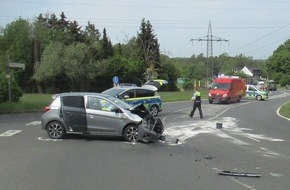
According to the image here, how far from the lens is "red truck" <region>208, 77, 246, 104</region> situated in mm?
43719

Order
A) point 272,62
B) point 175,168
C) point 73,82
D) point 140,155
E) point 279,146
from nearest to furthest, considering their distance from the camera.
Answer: point 175,168, point 140,155, point 279,146, point 73,82, point 272,62

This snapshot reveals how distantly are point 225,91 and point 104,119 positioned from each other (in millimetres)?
30350

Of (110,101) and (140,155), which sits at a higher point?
A: (110,101)

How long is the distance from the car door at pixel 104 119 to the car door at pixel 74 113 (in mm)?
205

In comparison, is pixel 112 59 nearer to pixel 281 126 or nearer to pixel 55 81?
pixel 55 81

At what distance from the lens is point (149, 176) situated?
30.2 ft

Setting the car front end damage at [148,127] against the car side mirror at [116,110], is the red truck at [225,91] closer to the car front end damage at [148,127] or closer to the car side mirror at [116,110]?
the car front end damage at [148,127]

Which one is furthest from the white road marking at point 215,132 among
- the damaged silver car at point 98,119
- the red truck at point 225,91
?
the red truck at point 225,91

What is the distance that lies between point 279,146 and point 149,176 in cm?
716

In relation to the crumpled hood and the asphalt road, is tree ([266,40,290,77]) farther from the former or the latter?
the crumpled hood

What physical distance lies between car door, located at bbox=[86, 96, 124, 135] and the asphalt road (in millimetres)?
382

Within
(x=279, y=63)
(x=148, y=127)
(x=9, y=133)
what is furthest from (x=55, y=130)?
(x=279, y=63)

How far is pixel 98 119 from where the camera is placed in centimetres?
1531

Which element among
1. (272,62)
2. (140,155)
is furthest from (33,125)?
(272,62)
